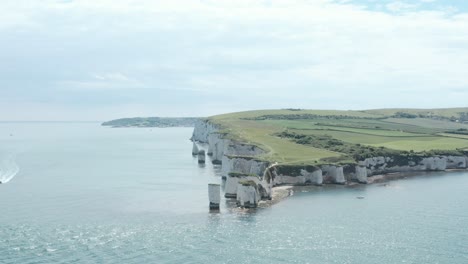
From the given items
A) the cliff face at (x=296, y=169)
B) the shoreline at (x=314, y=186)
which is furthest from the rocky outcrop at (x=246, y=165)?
the shoreline at (x=314, y=186)

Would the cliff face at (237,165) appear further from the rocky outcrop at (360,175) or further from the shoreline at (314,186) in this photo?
the rocky outcrop at (360,175)

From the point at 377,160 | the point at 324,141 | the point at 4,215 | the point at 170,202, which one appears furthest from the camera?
the point at 324,141

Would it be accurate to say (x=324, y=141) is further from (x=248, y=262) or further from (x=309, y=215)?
(x=248, y=262)

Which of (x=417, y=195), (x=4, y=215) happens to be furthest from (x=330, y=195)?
(x=4, y=215)

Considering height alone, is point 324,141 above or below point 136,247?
above

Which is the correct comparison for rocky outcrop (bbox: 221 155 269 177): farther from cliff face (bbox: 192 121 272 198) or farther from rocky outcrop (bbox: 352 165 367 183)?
rocky outcrop (bbox: 352 165 367 183)

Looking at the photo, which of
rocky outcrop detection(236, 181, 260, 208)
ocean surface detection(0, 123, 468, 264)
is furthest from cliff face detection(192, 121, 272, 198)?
ocean surface detection(0, 123, 468, 264)
